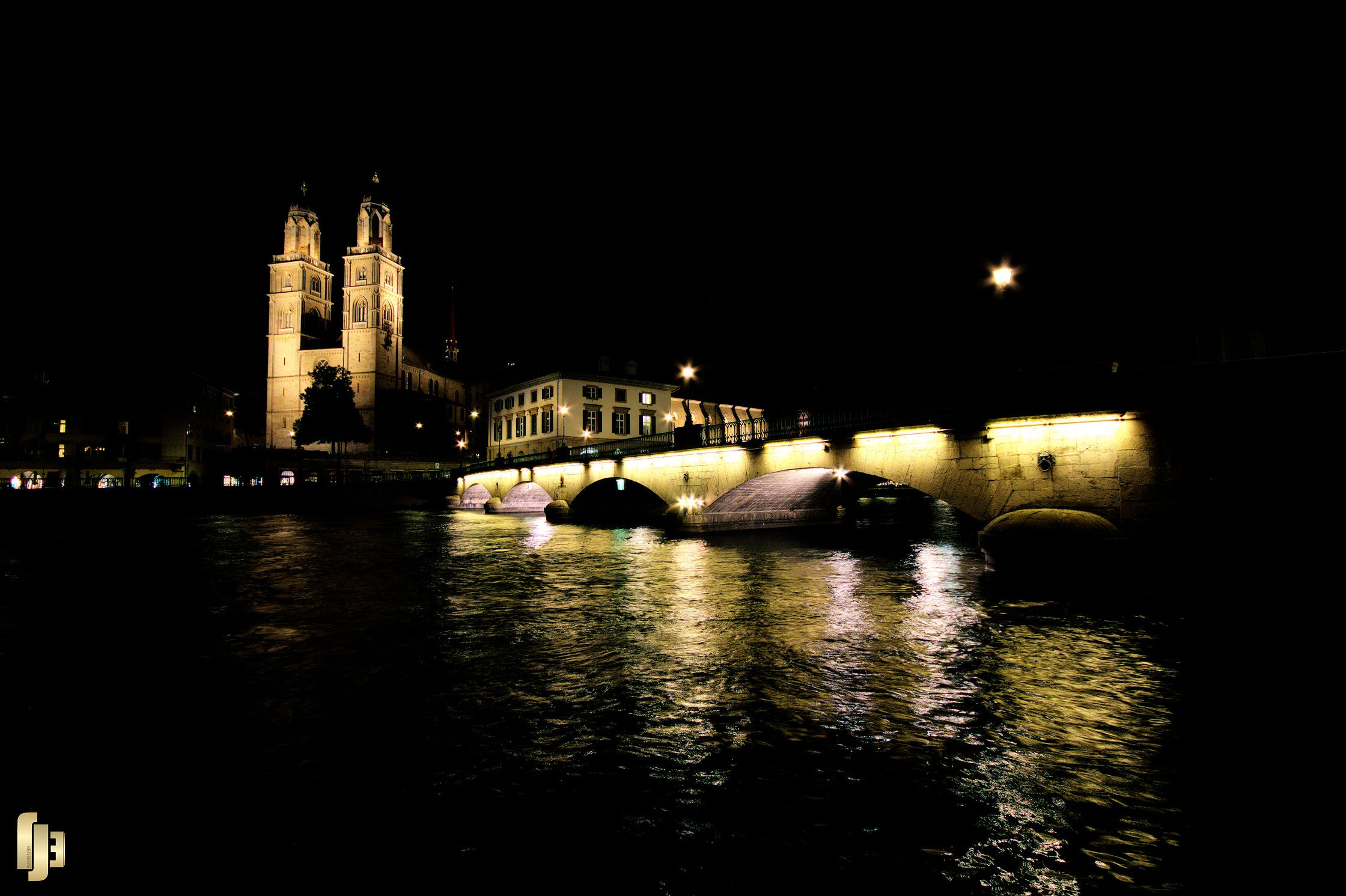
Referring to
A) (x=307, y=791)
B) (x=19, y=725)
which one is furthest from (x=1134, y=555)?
(x=19, y=725)

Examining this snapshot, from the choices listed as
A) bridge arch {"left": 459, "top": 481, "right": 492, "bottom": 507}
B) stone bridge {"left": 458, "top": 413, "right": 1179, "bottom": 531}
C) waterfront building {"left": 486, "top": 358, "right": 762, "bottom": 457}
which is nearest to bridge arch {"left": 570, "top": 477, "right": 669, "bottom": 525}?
stone bridge {"left": 458, "top": 413, "right": 1179, "bottom": 531}

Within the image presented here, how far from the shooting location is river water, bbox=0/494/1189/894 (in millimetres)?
4828

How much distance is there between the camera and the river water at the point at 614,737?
4828mm

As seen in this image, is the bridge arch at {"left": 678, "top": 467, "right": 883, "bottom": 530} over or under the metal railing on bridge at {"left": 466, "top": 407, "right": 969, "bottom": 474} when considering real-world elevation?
under

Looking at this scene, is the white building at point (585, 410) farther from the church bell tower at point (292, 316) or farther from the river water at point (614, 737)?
the church bell tower at point (292, 316)

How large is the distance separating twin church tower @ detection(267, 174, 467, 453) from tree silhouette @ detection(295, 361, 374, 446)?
9949 mm

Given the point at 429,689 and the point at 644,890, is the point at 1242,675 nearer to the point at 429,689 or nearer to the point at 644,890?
the point at 644,890

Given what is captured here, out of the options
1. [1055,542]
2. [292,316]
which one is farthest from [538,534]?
[292,316]

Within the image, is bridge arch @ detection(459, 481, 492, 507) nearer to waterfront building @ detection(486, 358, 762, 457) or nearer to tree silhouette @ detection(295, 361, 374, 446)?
waterfront building @ detection(486, 358, 762, 457)

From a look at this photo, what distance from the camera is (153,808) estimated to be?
5.52 meters

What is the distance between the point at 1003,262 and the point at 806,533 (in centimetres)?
2132

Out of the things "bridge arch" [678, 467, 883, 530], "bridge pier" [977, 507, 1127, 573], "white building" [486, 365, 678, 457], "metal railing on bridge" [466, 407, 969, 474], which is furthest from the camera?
"white building" [486, 365, 678, 457]
